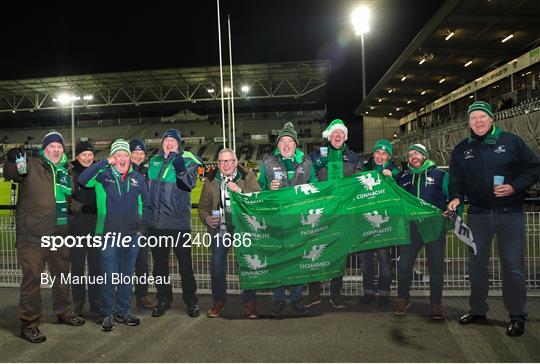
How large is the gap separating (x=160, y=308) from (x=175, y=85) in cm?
3267

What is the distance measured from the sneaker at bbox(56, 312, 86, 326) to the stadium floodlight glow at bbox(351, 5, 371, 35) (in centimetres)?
2811

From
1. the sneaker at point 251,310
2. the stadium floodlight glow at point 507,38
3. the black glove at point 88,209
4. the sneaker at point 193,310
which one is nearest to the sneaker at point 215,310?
the sneaker at point 193,310

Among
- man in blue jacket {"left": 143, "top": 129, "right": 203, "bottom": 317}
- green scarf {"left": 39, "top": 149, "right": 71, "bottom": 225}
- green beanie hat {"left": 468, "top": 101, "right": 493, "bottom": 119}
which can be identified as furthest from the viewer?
man in blue jacket {"left": 143, "top": 129, "right": 203, "bottom": 317}

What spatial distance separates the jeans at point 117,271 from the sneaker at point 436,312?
10.6 ft

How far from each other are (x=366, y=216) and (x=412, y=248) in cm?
63

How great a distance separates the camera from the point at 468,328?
4.53 m

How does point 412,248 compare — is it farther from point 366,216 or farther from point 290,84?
point 290,84

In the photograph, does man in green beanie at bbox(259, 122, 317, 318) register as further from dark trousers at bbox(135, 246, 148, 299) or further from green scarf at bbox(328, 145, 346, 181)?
dark trousers at bbox(135, 246, 148, 299)

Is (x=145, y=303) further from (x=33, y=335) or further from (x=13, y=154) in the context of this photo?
(x=13, y=154)

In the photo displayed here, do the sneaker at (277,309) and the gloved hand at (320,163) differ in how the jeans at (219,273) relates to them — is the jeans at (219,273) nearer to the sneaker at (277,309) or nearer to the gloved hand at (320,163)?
the sneaker at (277,309)

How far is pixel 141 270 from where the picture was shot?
5715 mm

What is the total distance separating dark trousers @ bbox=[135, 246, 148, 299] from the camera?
561cm

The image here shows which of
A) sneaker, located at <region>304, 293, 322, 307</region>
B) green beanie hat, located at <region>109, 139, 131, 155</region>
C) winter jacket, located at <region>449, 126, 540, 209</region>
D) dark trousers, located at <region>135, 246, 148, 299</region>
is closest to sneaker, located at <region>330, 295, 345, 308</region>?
sneaker, located at <region>304, 293, 322, 307</region>

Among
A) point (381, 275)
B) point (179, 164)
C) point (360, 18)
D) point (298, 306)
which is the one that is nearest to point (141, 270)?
point (179, 164)
